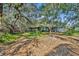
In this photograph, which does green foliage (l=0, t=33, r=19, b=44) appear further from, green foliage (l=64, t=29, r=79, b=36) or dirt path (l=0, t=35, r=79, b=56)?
green foliage (l=64, t=29, r=79, b=36)

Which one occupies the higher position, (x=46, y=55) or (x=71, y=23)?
(x=71, y=23)

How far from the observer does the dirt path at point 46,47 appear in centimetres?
160

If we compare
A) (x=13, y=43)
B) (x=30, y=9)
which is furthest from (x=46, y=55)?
(x=30, y=9)

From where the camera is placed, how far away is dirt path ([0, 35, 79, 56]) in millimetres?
1598

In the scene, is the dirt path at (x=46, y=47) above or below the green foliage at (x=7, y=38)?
below

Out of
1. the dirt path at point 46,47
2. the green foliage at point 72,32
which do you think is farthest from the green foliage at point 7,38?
the green foliage at point 72,32

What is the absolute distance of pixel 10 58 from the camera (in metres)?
1.61

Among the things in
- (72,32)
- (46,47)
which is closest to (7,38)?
(46,47)

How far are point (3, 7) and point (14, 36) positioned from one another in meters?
0.30

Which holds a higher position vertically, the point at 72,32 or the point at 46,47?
the point at 72,32

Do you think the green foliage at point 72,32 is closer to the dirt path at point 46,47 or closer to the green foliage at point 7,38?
the dirt path at point 46,47

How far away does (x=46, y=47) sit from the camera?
1.61 m

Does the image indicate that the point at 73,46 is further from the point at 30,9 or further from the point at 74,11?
the point at 30,9

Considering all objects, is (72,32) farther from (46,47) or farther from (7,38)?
(7,38)
